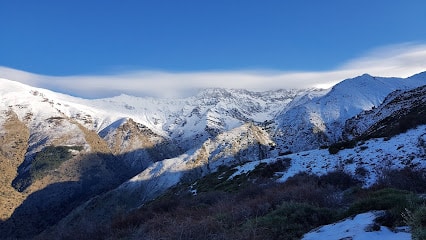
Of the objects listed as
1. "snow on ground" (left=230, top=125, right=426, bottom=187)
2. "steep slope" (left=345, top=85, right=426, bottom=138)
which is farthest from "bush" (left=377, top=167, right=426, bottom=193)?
"steep slope" (left=345, top=85, right=426, bottom=138)

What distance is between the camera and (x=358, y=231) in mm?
10148

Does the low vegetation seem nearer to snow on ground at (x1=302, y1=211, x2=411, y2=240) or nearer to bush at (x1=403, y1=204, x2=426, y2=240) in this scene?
bush at (x1=403, y1=204, x2=426, y2=240)

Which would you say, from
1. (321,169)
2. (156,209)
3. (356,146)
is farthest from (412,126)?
(156,209)

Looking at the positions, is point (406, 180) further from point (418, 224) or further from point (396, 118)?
point (396, 118)

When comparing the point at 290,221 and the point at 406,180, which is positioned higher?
the point at 290,221

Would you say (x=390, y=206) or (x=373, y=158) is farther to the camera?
Answer: (x=373, y=158)

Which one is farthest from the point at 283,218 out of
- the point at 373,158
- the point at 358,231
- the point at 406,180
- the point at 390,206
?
the point at 373,158

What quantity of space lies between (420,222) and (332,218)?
482 centimetres

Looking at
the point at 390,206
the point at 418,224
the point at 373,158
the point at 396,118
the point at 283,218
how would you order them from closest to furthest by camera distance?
the point at 418,224, the point at 390,206, the point at 283,218, the point at 373,158, the point at 396,118

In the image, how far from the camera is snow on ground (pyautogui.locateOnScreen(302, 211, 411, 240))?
31.2 feet

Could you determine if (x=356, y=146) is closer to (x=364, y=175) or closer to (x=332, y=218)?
(x=364, y=175)

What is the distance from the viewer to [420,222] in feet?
28.9

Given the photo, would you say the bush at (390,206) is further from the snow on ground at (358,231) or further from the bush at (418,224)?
the bush at (418,224)

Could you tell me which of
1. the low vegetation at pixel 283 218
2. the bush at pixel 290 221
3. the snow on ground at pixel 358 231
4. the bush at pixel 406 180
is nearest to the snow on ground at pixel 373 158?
the bush at pixel 406 180
